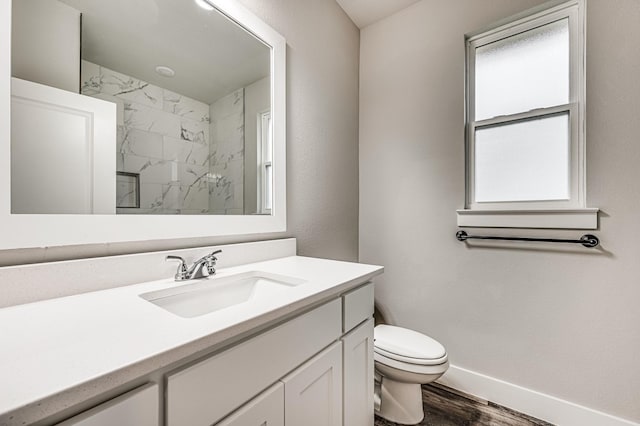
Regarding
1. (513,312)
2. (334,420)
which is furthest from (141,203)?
(513,312)

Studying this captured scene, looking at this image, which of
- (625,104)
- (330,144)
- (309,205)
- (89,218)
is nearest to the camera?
(89,218)

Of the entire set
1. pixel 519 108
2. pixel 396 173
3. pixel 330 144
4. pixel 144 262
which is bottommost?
pixel 144 262

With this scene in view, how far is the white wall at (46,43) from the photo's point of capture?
72 cm

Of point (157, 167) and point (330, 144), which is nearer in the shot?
point (157, 167)

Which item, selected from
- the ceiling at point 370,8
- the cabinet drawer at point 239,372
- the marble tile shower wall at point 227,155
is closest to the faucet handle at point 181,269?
the marble tile shower wall at point 227,155

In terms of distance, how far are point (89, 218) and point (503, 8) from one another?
7.27 ft

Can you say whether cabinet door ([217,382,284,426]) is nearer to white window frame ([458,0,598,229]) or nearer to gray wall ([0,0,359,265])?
gray wall ([0,0,359,265])

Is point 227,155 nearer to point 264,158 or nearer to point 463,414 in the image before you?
point 264,158

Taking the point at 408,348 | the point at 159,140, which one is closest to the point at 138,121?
the point at 159,140

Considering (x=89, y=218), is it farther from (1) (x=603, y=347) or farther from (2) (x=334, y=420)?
(1) (x=603, y=347)

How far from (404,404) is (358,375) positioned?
60 cm

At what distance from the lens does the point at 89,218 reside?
81 cm

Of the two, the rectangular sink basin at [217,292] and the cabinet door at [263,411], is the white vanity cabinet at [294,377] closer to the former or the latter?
the cabinet door at [263,411]

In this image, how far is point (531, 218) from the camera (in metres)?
1.42
